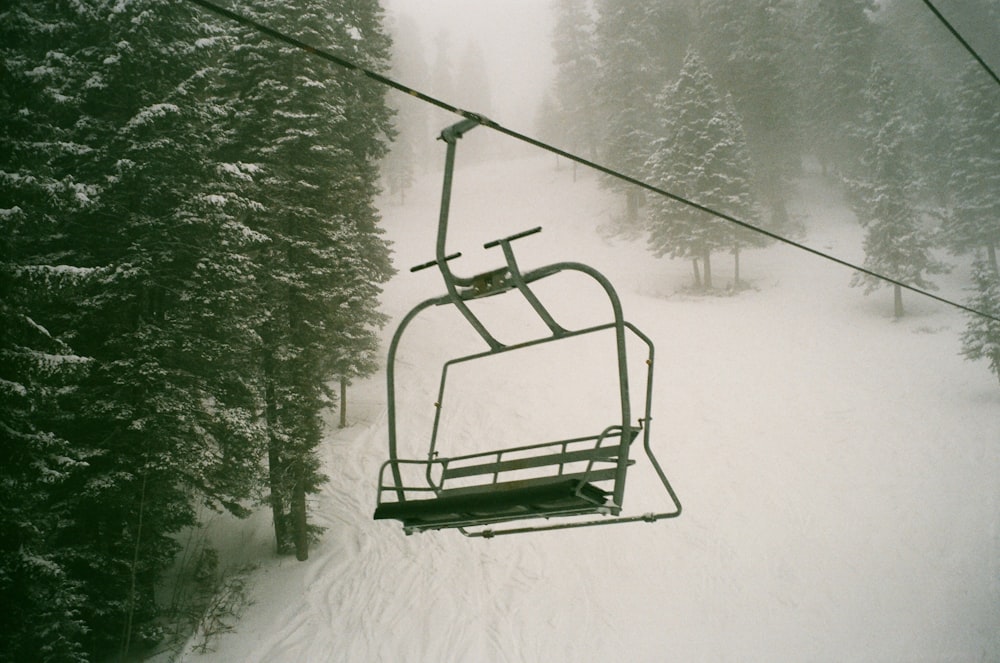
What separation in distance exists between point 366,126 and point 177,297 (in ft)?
28.0

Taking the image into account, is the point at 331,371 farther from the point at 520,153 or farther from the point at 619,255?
the point at 520,153

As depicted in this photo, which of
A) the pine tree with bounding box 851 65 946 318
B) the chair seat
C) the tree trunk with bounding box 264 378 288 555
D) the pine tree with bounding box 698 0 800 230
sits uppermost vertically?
the pine tree with bounding box 698 0 800 230

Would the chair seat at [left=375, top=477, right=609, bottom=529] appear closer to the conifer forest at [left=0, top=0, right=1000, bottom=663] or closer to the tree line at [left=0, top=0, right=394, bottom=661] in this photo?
the conifer forest at [left=0, top=0, right=1000, bottom=663]

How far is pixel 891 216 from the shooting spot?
26.8 metres

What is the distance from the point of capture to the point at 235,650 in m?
9.67

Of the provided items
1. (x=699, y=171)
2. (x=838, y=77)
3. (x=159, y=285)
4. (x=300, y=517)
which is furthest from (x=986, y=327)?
(x=838, y=77)

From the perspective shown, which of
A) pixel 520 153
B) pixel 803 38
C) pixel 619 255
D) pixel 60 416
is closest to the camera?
pixel 60 416

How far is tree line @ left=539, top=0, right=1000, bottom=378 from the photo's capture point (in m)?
28.1

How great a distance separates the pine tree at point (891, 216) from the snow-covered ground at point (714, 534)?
302 cm

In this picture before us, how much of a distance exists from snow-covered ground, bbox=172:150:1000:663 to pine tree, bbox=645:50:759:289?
6.34 meters

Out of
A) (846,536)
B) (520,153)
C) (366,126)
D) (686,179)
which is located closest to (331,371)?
(366,126)

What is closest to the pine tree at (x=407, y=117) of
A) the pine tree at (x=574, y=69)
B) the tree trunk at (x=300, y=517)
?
the pine tree at (x=574, y=69)

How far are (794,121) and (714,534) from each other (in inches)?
1488

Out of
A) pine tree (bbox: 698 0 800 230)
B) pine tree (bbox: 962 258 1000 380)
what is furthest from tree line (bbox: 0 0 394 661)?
pine tree (bbox: 698 0 800 230)
